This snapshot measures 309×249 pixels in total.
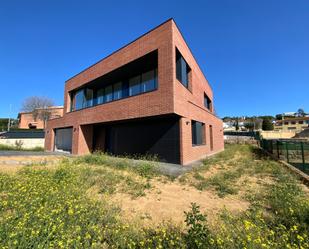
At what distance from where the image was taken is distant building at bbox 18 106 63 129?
37844 millimetres

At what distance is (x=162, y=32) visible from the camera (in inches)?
371

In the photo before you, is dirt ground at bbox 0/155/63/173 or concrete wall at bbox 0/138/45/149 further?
concrete wall at bbox 0/138/45/149

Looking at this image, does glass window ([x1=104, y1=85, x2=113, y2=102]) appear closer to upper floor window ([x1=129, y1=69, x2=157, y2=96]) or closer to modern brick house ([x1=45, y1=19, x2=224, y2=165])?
modern brick house ([x1=45, y1=19, x2=224, y2=165])

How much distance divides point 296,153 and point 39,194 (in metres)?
12.2

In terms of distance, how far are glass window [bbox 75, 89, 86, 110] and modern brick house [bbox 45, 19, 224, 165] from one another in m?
0.10

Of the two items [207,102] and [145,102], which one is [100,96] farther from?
[207,102]

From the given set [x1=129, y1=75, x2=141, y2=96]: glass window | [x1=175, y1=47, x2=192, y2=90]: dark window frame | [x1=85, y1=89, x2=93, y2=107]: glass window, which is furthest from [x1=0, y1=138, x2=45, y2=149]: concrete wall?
[x1=175, y1=47, x2=192, y2=90]: dark window frame

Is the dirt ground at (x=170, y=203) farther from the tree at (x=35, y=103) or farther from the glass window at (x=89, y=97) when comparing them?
the tree at (x=35, y=103)

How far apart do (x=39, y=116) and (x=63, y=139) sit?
25.9 m

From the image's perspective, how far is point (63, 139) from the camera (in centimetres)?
1936

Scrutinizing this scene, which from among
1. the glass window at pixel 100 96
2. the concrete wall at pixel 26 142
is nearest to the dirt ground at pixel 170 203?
the glass window at pixel 100 96

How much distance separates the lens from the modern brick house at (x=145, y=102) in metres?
9.12

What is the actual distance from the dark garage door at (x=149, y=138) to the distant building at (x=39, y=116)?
30.0 metres

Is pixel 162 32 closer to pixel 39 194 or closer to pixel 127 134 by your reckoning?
pixel 127 134
